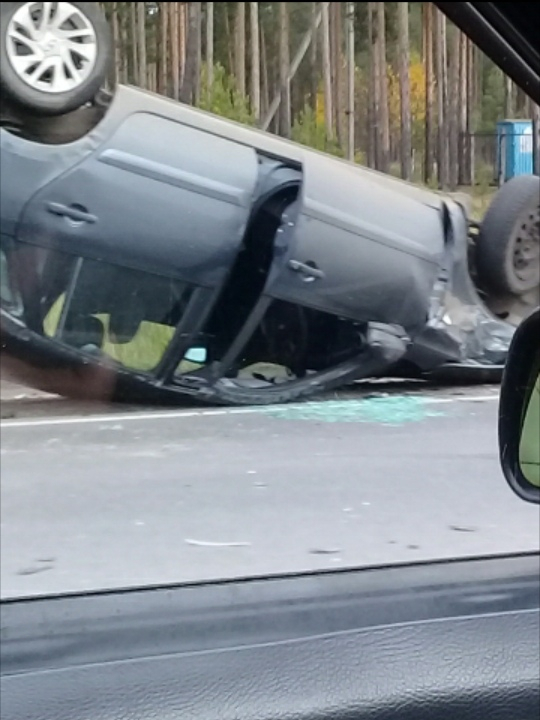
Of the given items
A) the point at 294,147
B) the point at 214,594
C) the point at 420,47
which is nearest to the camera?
the point at 214,594

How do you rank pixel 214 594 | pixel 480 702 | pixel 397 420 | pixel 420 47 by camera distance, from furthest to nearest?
pixel 397 420 → pixel 420 47 → pixel 214 594 → pixel 480 702

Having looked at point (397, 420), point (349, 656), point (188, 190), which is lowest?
point (397, 420)

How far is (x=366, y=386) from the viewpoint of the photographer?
4.34 metres

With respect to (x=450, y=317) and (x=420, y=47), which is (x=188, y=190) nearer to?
(x=450, y=317)

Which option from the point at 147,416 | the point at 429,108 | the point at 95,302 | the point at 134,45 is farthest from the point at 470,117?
the point at 147,416

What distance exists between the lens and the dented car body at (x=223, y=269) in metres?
3.91

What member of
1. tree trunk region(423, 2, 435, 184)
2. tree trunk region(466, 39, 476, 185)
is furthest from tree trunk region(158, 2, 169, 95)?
tree trunk region(466, 39, 476, 185)

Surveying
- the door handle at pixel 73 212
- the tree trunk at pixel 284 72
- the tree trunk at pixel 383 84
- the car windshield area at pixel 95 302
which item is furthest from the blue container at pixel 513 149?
the door handle at pixel 73 212

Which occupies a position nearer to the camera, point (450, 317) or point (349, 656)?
point (349, 656)

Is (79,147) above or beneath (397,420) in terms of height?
above

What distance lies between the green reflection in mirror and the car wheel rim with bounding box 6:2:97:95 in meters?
1.74

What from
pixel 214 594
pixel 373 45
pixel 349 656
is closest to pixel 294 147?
pixel 373 45

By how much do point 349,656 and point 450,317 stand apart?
2541 millimetres

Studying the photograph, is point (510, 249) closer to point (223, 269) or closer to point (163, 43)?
point (223, 269)
